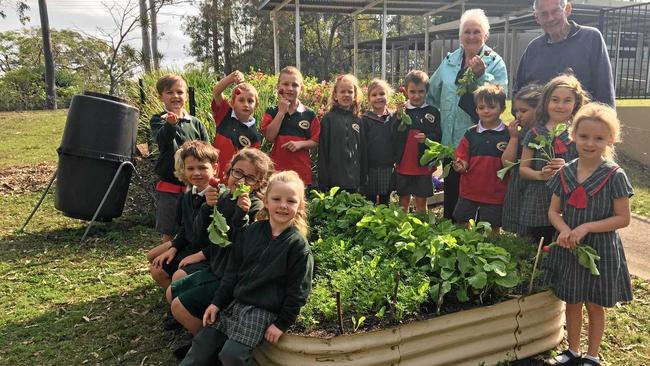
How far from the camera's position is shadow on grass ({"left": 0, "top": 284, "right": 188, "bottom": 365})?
3.29m

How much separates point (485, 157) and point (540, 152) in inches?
18.3

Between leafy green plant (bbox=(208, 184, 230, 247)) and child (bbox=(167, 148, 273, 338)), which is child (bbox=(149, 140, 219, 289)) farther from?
leafy green plant (bbox=(208, 184, 230, 247))

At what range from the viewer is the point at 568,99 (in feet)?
11.1

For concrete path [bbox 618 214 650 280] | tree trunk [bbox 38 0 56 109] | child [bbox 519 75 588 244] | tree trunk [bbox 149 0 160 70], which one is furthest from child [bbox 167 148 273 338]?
tree trunk [bbox 38 0 56 109]

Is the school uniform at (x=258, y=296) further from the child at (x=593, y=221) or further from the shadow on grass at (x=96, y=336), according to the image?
the child at (x=593, y=221)

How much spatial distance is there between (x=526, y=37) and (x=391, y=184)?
21944 mm

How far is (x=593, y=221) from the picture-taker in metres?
2.83

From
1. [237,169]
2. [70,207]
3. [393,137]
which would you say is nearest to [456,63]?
[393,137]

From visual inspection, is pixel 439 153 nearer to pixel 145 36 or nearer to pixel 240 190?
pixel 240 190

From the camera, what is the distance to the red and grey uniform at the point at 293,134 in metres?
4.48

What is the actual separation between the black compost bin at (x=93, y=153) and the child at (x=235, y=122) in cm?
176

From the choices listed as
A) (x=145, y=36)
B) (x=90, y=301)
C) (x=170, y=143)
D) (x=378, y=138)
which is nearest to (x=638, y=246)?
(x=378, y=138)

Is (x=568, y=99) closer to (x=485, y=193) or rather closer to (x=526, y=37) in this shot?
(x=485, y=193)

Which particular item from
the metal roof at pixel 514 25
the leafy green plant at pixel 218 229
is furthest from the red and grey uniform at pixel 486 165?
the metal roof at pixel 514 25
